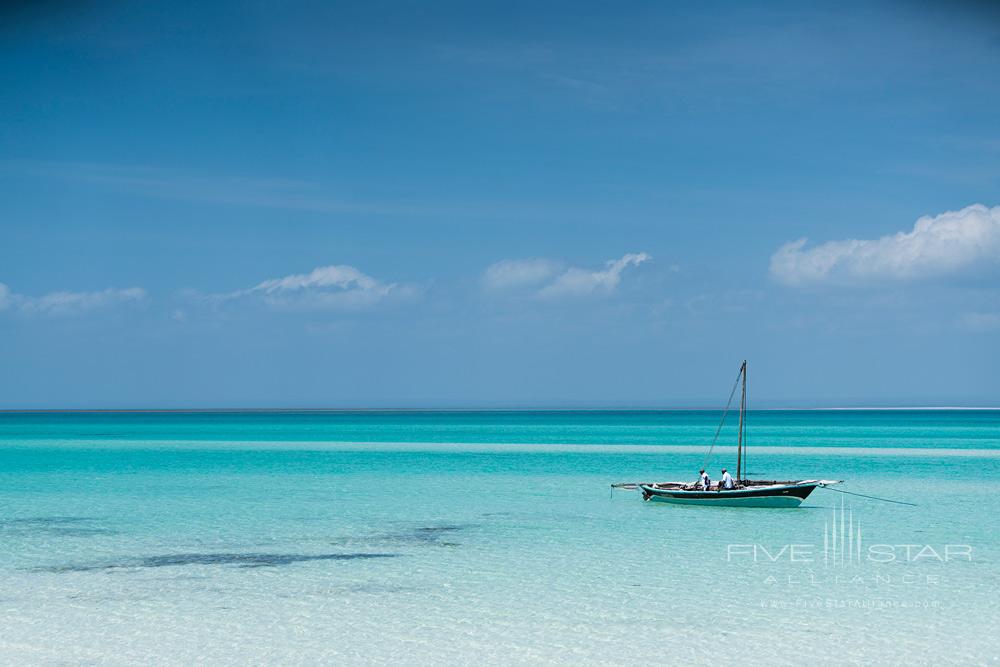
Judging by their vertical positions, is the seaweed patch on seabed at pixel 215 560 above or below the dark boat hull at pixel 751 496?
below

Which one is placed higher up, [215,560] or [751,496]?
[751,496]

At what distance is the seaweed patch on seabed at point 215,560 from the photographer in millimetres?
19906

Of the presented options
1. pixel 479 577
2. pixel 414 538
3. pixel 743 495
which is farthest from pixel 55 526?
pixel 743 495

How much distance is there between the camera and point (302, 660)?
13625mm

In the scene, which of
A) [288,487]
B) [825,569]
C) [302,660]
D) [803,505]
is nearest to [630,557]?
[825,569]

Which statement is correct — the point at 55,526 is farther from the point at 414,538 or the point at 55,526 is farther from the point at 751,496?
the point at 751,496

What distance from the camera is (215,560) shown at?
20.6 meters

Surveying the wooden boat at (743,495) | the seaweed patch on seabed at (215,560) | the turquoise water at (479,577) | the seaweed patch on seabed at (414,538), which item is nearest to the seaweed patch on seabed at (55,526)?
the turquoise water at (479,577)

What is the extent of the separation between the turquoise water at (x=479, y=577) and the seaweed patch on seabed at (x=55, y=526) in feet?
0.38

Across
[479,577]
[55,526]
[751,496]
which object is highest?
[751,496]

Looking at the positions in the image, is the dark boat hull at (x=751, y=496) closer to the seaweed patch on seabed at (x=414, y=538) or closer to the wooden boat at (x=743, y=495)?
the wooden boat at (x=743, y=495)

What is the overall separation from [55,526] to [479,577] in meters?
13.1

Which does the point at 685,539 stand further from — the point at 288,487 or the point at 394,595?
the point at 288,487

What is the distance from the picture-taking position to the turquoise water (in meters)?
14.2
